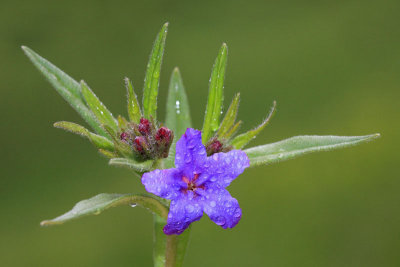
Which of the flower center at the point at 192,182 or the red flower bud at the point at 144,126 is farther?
the red flower bud at the point at 144,126

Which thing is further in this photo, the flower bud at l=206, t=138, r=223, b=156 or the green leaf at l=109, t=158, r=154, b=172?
the flower bud at l=206, t=138, r=223, b=156

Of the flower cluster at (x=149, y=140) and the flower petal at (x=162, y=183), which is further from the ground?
the flower cluster at (x=149, y=140)

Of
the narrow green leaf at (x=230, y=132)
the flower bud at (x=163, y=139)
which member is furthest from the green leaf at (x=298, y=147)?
the flower bud at (x=163, y=139)

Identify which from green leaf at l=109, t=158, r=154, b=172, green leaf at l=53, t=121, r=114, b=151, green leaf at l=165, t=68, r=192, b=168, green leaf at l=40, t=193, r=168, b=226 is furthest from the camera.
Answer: green leaf at l=165, t=68, r=192, b=168

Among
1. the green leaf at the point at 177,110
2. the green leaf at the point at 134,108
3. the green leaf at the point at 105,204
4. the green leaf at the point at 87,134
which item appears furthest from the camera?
the green leaf at the point at 177,110

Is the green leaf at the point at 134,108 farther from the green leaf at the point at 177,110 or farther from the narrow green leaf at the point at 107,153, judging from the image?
the green leaf at the point at 177,110

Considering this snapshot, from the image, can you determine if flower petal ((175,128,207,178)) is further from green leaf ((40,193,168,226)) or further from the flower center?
green leaf ((40,193,168,226))

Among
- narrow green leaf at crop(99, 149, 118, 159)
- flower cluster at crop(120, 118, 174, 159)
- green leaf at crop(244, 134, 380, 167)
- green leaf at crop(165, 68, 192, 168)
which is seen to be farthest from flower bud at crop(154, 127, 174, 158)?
green leaf at crop(165, 68, 192, 168)
